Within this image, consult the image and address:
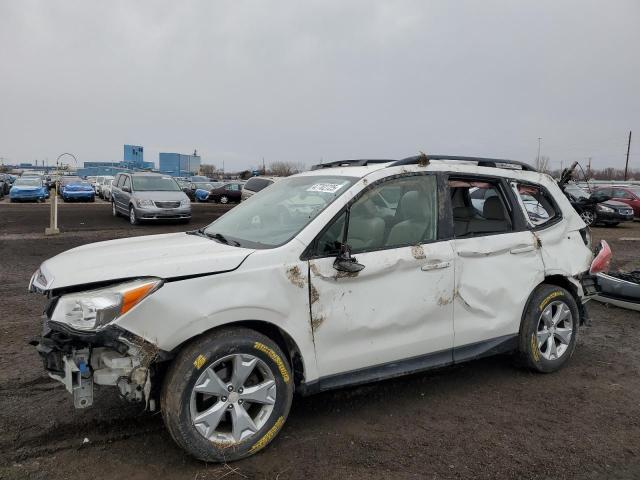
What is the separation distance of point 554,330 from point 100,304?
379 centimetres

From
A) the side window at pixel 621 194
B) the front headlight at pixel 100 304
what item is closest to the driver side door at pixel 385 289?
the front headlight at pixel 100 304

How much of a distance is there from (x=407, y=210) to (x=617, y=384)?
2.45 m

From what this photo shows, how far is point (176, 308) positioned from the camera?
2924mm

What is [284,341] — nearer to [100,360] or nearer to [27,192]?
[100,360]

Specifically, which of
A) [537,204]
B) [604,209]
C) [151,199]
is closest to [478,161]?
[537,204]

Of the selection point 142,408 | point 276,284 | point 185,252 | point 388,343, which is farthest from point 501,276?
point 142,408

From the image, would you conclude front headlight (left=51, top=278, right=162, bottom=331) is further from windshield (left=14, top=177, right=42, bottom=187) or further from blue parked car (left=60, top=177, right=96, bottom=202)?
windshield (left=14, top=177, right=42, bottom=187)

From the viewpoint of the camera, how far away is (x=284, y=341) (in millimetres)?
3371

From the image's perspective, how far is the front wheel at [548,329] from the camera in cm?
441

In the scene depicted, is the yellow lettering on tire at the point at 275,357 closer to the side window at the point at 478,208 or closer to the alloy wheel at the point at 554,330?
the side window at the point at 478,208

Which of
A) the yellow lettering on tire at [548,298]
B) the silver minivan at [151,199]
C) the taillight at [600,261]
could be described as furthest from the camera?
the silver minivan at [151,199]

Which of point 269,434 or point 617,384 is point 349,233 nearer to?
point 269,434

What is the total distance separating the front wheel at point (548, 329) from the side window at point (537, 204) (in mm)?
620

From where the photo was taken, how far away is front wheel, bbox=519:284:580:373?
14.5 feet
